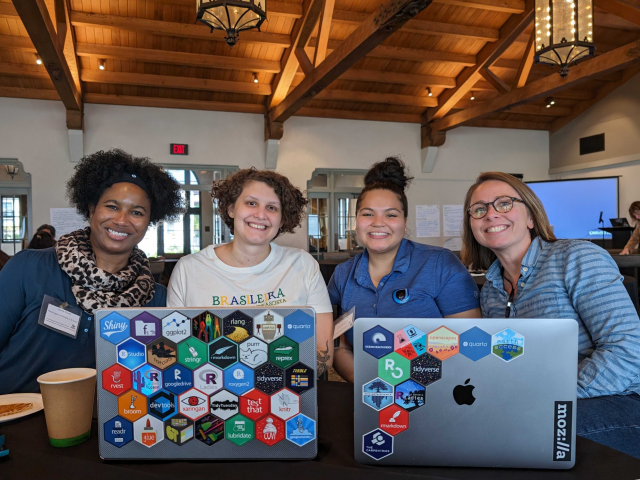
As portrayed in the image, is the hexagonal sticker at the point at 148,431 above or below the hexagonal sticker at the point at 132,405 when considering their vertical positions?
below

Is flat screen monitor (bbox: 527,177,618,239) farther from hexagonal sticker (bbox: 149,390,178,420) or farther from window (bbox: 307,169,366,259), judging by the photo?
hexagonal sticker (bbox: 149,390,178,420)

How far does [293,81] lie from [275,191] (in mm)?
6182

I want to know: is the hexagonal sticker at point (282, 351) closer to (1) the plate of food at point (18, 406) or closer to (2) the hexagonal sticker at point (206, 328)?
(2) the hexagonal sticker at point (206, 328)

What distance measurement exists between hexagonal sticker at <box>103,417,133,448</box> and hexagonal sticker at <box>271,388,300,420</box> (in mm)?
238

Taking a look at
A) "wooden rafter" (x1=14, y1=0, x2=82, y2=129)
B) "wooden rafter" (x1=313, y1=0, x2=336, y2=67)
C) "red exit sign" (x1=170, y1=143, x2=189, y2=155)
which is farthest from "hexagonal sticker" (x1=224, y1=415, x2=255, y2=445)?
"red exit sign" (x1=170, y1=143, x2=189, y2=155)

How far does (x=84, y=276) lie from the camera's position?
149 centimetres

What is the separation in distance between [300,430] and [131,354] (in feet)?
0.99

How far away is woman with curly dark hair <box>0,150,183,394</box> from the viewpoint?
144 centimetres

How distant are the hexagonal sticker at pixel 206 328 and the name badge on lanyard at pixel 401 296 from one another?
1.13 m

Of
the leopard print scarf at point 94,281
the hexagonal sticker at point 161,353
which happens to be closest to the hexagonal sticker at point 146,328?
the hexagonal sticker at point 161,353

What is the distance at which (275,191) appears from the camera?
5.77ft

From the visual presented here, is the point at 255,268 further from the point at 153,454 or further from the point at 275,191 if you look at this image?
the point at 153,454

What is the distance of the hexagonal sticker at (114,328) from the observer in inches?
28.5

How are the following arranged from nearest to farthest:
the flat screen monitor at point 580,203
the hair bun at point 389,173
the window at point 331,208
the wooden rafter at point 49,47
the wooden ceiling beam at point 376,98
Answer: the hair bun at point 389,173 → the wooden rafter at point 49,47 → the wooden ceiling beam at point 376,98 → the flat screen monitor at point 580,203 → the window at point 331,208
